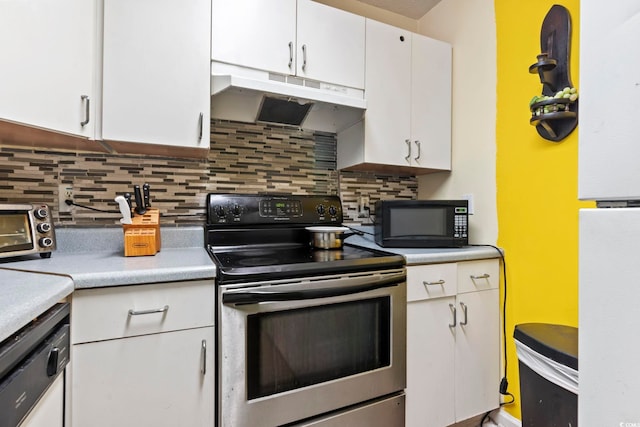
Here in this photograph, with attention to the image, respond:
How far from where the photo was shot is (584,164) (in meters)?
0.50

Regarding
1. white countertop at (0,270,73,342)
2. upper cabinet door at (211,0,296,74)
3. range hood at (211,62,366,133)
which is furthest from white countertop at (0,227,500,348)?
upper cabinet door at (211,0,296,74)

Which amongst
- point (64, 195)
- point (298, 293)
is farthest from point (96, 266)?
point (298, 293)

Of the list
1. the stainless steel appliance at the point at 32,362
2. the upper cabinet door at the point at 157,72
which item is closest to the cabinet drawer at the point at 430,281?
the upper cabinet door at the point at 157,72

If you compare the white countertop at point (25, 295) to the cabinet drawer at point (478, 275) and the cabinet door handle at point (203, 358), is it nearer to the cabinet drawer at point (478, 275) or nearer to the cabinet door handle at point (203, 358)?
the cabinet door handle at point (203, 358)

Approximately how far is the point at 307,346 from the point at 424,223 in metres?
0.92

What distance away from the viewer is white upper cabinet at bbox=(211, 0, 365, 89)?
1.44 meters

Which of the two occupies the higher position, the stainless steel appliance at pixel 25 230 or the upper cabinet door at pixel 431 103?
the upper cabinet door at pixel 431 103

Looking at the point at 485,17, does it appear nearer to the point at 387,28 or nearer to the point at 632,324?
the point at 387,28

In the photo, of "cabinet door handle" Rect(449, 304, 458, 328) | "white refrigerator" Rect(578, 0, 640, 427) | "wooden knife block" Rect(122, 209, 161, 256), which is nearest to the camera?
"white refrigerator" Rect(578, 0, 640, 427)

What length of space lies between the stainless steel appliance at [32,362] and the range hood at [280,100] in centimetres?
106

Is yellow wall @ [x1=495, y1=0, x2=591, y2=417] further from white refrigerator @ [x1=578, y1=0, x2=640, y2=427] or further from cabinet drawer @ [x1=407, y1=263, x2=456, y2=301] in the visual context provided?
white refrigerator @ [x1=578, y1=0, x2=640, y2=427]

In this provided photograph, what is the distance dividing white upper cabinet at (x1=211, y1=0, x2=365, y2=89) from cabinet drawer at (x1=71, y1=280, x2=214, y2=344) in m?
1.04

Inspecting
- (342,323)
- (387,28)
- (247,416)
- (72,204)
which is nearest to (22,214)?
(72,204)

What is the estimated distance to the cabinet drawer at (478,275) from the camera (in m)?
1.55
